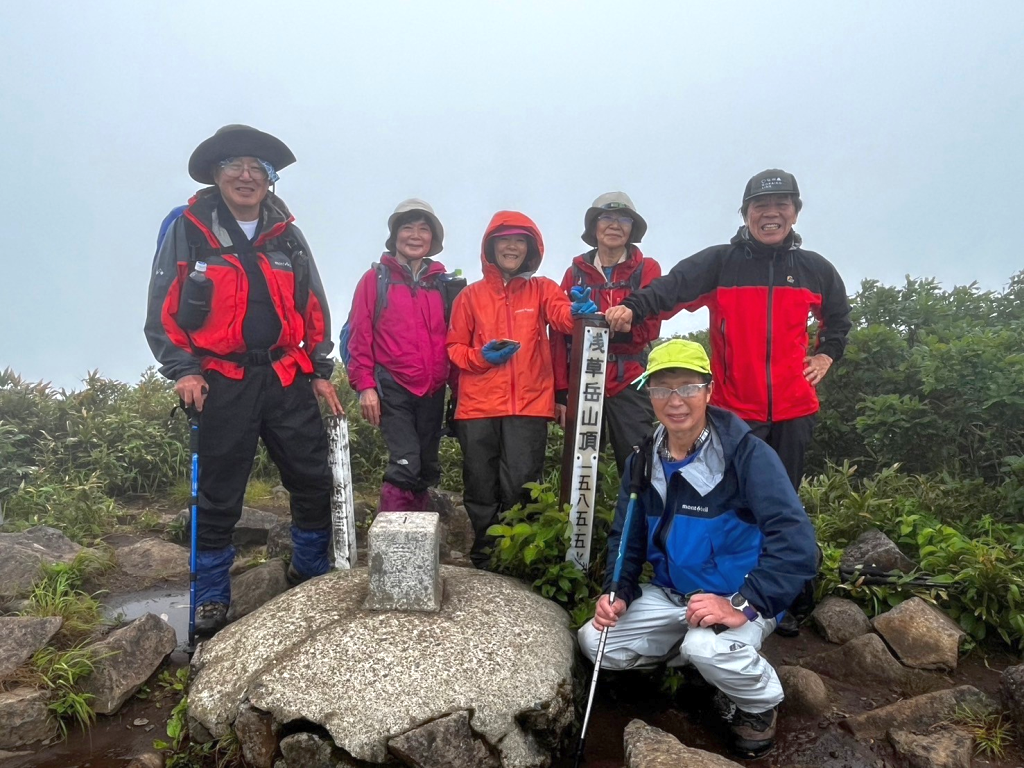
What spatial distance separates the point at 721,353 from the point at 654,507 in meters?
1.54

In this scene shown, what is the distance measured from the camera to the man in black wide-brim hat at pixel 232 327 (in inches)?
182

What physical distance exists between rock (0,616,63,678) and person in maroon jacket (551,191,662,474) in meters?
3.80

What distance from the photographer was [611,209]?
215 inches

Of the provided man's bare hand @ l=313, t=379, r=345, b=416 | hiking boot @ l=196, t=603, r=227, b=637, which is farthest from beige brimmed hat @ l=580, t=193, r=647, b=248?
hiking boot @ l=196, t=603, r=227, b=637

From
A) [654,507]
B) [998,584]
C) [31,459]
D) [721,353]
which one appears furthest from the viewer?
[31,459]

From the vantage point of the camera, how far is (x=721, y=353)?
511 centimetres

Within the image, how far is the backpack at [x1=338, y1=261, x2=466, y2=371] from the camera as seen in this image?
18.1ft

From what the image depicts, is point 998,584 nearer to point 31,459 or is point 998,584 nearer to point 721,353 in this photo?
point 721,353

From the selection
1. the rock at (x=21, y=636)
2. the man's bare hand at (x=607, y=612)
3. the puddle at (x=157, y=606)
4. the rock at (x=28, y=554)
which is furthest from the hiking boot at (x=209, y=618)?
the man's bare hand at (x=607, y=612)

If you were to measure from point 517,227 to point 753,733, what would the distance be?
3697 millimetres

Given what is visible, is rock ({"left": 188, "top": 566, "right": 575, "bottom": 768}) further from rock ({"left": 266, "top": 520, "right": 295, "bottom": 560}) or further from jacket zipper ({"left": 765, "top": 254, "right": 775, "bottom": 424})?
rock ({"left": 266, "top": 520, "right": 295, "bottom": 560})

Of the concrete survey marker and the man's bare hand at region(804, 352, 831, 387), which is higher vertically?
the man's bare hand at region(804, 352, 831, 387)

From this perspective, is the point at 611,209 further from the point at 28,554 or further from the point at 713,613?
the point at 28,554

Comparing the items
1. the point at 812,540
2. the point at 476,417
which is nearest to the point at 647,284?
the point at 476,417
